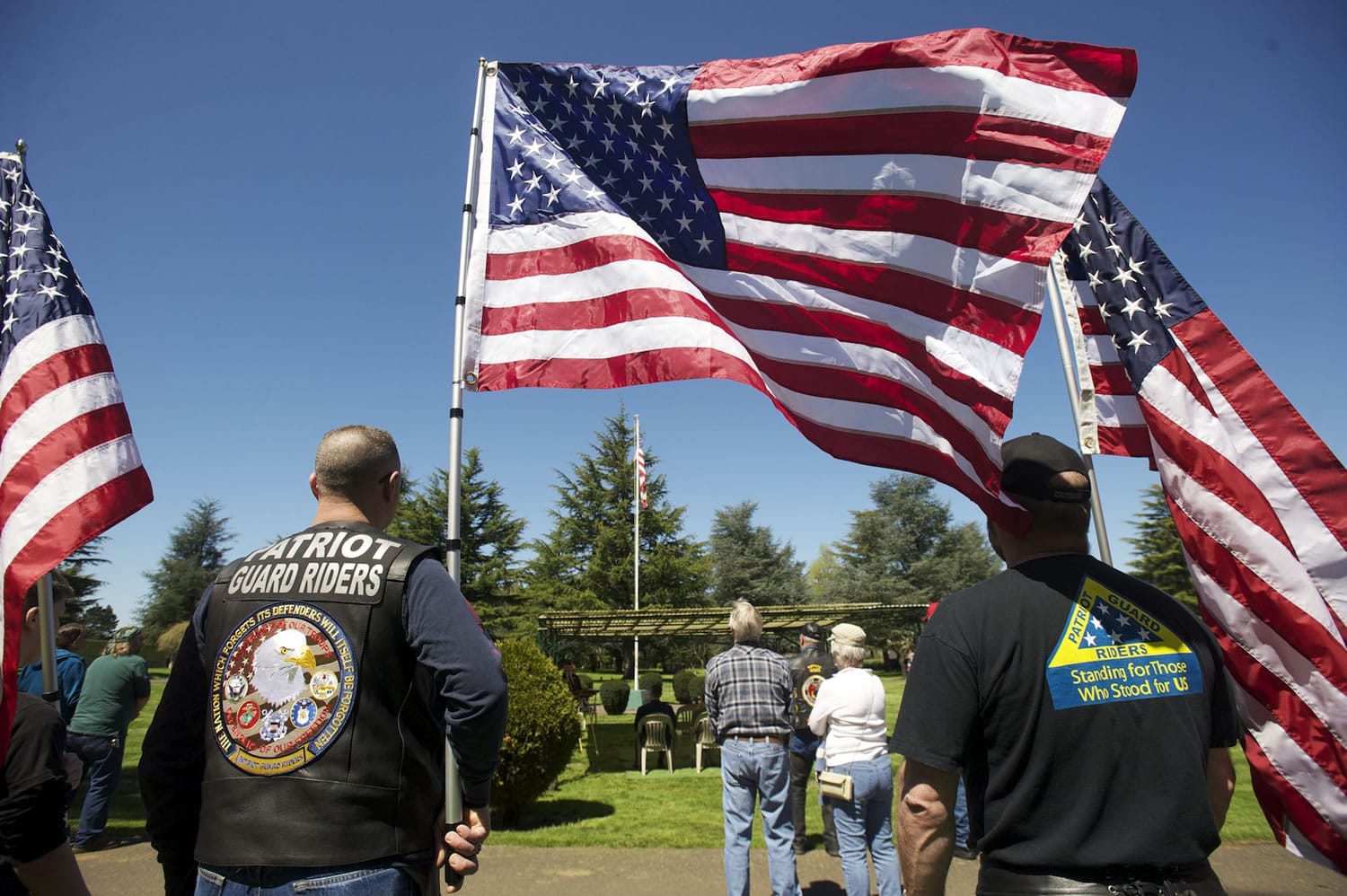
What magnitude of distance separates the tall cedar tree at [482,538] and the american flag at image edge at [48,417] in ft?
117

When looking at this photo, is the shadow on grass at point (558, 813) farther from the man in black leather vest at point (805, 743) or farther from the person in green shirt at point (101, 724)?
the person in green shirt at point (101, 724)

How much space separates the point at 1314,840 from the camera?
287cm

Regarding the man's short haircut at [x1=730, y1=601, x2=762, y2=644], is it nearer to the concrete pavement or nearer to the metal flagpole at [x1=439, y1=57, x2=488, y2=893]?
the concrete pavement

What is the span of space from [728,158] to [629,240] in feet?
2.22

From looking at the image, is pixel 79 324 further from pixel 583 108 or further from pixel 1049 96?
pixel 1049 96

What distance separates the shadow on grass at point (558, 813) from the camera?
29.7 feet

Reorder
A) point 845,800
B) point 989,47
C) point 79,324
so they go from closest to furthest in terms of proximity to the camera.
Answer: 1. point 989,47
2. point 79,324
3. point 845,800

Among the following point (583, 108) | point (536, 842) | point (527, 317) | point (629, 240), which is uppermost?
point (583, 108)

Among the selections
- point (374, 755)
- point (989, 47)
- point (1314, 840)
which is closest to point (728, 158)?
point (989, 47)

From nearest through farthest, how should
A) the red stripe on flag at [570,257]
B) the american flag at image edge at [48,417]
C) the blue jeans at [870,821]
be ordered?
the american flag at image edge at [48,417]
the red stripe on flag at [570,257]
the blue jeans at [870,821]

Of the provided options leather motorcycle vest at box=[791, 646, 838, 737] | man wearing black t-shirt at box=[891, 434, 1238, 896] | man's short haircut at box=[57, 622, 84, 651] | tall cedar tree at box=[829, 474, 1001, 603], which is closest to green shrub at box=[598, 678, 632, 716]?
leather motorcycle vest at box=[791, 646, 838, 737]

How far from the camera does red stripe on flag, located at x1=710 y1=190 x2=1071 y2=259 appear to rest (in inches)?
129

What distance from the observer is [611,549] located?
4556 centimetres

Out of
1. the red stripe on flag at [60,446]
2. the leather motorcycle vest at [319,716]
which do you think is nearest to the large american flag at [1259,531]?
the leather motorcycle vest at [319,716]
